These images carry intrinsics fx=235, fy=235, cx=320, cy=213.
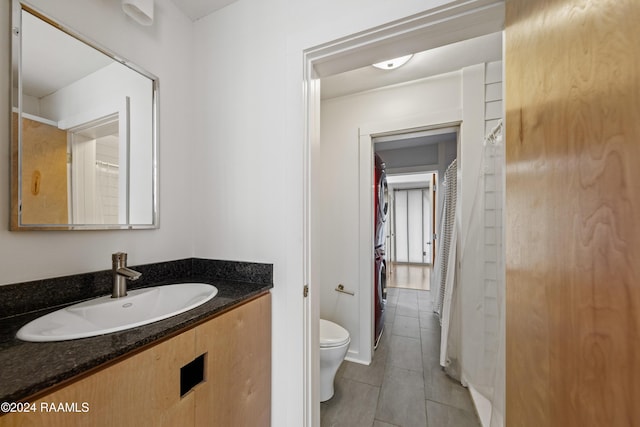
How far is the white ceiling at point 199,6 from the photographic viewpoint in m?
1.28

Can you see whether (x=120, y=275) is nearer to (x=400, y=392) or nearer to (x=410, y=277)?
(x=400, y=392)

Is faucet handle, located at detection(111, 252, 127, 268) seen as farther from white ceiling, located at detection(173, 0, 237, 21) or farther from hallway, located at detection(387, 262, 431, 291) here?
hallway, located at detection(387, 262, 431, 291)

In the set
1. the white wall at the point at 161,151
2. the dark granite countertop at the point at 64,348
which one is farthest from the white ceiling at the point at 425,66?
the dark granite countertop at the point at 64,348

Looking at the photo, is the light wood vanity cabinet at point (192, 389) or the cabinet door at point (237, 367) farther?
the cabinet door at point (237, 367)

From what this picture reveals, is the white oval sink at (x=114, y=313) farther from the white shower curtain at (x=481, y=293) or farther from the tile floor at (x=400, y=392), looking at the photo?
the white shower curtain at (x=481, y=293)

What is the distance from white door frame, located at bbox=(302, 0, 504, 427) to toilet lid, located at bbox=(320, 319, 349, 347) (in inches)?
16.3

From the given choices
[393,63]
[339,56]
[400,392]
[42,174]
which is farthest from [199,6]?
[400,392]

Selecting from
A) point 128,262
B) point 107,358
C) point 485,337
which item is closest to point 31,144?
point 128,262

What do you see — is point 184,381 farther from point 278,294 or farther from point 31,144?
point 31,144

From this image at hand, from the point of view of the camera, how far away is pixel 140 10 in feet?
3.33

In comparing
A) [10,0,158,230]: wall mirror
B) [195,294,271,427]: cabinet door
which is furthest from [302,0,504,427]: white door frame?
[10,0,158,230]: wall mirror

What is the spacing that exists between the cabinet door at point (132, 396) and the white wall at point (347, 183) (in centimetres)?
148

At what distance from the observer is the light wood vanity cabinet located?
19.3 inches

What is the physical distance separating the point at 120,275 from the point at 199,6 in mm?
1447
